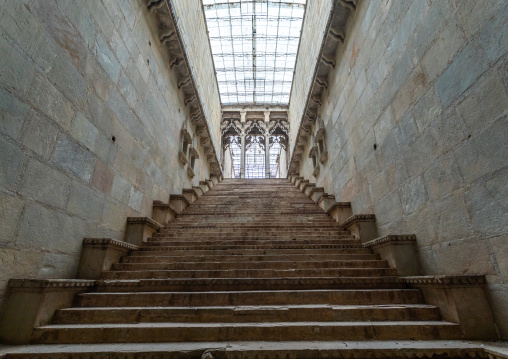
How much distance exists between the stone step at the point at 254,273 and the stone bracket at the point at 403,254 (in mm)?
119

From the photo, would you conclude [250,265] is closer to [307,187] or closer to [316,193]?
[316,193]

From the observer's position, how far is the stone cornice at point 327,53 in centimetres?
584

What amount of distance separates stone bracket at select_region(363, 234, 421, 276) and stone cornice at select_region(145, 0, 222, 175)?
253 inches

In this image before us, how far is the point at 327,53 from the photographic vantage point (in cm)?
685

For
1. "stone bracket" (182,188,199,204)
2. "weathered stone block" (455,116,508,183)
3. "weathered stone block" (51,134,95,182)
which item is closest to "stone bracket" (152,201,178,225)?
"stone bracket" (182,188,199,204)

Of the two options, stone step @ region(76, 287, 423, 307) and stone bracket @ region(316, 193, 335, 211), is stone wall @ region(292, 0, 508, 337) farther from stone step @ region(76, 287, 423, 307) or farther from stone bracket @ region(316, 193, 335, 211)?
stone bracket @ region(316, 193, 335, 211)

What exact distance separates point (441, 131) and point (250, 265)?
290 centimetres

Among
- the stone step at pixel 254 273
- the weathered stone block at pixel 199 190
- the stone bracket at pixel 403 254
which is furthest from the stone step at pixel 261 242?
the weathered stone block at pixel 199 190

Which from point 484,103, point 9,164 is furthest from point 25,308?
point 484,103

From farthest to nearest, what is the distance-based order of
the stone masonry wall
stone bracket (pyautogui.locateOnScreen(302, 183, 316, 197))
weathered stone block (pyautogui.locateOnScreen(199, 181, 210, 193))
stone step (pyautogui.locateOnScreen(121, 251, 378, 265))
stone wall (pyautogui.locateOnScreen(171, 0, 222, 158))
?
1. weathered stone block (pyautogui.locateOnScreen(199, 181, 210, 193))
2. stone wall (pyautogui.locateOnScreen(171, 0, 222, 158))
3. stone bracket (pyautogui.locateOnScreen(302, 183, 316, 197))
4. stone step (pyautogui.locateOnScreen(121, 251, 378, 265))
5. the stone masonry wall

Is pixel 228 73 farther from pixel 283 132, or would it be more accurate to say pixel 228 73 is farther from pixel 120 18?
pixel 120 18

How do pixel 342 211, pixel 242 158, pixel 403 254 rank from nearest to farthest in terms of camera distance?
pixel 403 254
pixel 342 211
pixel 242 158

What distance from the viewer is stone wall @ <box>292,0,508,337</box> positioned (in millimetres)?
2229

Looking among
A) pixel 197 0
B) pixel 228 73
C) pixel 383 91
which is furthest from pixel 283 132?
pixel 383 91
